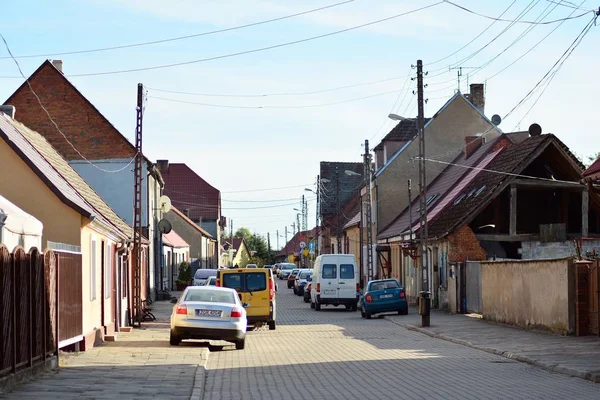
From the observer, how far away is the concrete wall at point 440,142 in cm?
5722

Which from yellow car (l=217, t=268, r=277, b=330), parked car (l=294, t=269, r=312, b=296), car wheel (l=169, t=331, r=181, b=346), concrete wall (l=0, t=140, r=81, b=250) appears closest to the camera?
concrete wall (l=0, t=140, r=81, b=250)

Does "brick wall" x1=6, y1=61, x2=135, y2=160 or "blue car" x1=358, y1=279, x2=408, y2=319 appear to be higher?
"brick wall" x1=6, y1=61, x2=135, y2=160

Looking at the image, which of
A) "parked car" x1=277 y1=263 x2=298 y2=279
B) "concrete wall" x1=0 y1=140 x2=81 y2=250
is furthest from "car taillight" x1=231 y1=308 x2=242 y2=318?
"parked car" x1=277 y1=263 x2=298 y2=279

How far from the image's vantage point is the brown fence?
44.7ft

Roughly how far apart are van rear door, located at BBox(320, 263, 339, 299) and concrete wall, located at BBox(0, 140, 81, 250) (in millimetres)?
24226

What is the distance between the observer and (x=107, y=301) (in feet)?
86.8

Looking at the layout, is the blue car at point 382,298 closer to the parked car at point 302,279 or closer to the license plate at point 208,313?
the license plate at point 208,313

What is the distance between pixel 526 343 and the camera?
74.6 ft

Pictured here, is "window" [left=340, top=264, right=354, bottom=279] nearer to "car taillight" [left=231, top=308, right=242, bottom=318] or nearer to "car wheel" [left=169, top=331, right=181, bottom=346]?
"car wheel" [left=169, top=331, right=181, bottom=346]

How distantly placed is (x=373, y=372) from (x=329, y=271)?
27.8 metres

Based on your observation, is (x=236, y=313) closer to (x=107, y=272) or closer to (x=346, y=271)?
(x=107, y=272)

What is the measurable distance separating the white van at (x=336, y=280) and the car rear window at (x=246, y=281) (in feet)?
45.1

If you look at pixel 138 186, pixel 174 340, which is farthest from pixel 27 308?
pixel 138 186

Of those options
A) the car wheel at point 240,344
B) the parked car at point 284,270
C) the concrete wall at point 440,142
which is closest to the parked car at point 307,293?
the concrete wall at point 440,142
